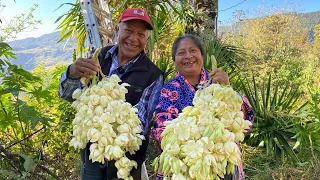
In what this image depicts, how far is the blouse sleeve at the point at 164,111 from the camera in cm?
167

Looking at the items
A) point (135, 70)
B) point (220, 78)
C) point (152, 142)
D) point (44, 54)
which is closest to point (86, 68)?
point (135, 70)

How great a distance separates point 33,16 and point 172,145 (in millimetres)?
8805

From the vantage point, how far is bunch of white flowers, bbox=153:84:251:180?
1.13m

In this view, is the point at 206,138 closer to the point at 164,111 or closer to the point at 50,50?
the point at 164,111

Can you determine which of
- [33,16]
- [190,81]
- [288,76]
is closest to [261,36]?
[288,76]

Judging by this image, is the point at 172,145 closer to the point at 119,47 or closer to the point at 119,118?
the point at 119,118

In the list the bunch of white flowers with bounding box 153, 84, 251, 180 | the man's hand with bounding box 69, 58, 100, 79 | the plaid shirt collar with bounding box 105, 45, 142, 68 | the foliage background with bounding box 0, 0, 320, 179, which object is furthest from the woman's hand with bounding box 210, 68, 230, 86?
the foliage background with bounding box 0, 0, 320, 179

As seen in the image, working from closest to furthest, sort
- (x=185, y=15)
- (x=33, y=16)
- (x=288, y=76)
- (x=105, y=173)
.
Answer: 1. (x=105, y=173)
2. (x=185, y=15)
3. (x=33, y=16)
4. (x=288, y=76)

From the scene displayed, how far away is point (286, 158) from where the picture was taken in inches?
161

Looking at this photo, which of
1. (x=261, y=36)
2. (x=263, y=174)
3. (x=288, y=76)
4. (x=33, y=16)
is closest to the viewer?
(x=263, y=174)

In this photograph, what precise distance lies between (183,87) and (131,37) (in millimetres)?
452

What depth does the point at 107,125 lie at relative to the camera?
123 centimetres

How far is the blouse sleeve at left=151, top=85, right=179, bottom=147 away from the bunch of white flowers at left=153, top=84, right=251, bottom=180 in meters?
0.41

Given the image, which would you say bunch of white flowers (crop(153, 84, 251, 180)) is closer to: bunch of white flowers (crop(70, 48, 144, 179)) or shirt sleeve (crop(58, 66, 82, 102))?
bunch of white flowers (crop(70, 48, 144, 179))
